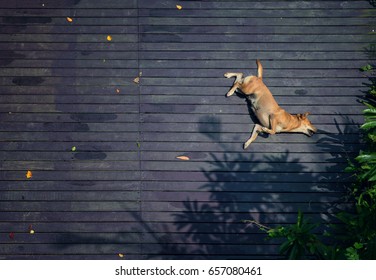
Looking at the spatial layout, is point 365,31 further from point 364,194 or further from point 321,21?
point 364,194

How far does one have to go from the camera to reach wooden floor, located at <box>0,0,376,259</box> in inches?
261

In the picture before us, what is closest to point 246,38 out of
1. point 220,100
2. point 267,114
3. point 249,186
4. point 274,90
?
point 274,90

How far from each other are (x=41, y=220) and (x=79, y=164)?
3.09ft

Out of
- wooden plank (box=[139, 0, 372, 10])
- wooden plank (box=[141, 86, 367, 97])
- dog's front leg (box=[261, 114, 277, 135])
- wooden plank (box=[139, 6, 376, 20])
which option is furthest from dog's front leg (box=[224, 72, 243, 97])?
wooden plank (box=[139, 0, 372, 10])

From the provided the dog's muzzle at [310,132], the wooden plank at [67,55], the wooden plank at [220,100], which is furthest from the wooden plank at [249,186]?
the wooden plank at [67,55]

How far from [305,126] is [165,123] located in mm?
2002

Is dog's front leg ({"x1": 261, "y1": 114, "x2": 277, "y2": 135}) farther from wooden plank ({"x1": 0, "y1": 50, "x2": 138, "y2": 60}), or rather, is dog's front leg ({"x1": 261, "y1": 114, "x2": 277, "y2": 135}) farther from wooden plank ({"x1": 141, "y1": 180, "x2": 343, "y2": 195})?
wooden plank ({"x1": 0, "y1": 50, "x2": 138, "y2": 60})

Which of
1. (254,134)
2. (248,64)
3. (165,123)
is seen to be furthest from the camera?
(248,64)

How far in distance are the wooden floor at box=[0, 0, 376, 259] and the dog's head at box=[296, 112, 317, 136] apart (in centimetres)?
13

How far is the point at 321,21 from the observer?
7.11m

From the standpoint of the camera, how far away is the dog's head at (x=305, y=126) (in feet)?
21.7

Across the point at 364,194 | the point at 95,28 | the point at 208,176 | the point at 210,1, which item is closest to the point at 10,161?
the point at 95,28

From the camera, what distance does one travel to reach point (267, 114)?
21.5 feet

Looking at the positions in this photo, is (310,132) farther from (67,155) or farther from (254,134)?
(67,155)
